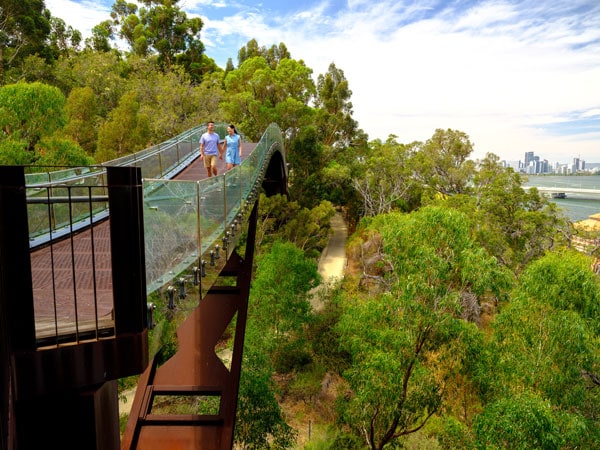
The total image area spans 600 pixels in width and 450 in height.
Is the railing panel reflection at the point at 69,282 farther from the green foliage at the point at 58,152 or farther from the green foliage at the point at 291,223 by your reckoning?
the green foliage at the point at 291,223

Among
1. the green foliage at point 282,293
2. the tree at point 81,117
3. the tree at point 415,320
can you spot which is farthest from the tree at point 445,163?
the tree at point 81,117

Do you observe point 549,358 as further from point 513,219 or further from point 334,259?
point 334,259

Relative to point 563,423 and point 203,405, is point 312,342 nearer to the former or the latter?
point 203,405

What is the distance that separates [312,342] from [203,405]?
603cm

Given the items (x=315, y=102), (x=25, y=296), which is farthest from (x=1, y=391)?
(x=315, y=102)

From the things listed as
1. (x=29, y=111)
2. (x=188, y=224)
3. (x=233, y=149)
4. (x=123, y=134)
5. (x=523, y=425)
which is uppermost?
(x=29, y=111)

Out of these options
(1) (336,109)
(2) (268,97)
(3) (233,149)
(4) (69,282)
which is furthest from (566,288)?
(1) (336,109)

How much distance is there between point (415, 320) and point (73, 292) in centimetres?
738

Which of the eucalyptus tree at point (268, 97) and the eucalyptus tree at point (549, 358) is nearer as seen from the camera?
the eucalyptus tree at point (549, 358)

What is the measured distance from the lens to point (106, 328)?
2.92 metres

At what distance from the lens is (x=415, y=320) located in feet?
30.1

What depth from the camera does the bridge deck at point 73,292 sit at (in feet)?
9.21

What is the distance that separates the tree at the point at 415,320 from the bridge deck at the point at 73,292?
20.3ft

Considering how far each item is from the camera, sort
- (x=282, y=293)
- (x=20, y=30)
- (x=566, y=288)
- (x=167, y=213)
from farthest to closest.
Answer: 1. (x=20, y=30)
2. (x=282, y=293)
3. (x=566, y=288)
4. (x=167, y=213)
